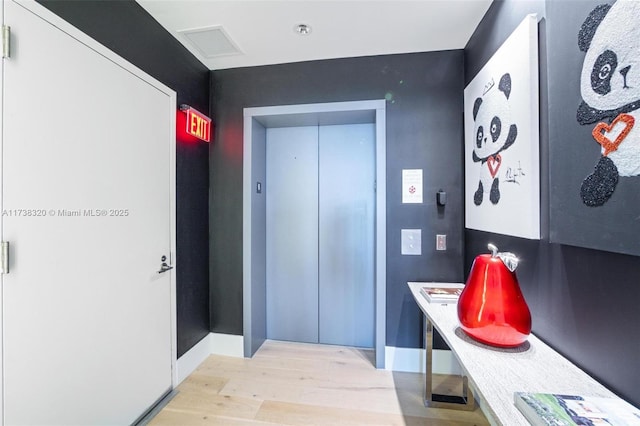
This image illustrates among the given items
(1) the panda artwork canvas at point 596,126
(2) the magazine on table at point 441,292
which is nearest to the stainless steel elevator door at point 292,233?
(2) the magazine on table at point 441,292

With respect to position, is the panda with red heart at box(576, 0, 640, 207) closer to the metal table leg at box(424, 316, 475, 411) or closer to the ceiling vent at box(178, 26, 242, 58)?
the metal table leg at box(424, 316, 475, 411)

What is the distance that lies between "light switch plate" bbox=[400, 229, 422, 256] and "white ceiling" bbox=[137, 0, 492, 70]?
1551 mm

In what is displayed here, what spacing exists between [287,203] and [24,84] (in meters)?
1.86

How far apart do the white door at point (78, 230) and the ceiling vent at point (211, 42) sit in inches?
24.1

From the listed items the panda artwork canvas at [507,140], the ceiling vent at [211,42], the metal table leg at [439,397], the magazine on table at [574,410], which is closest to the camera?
the magazine on table at [574,410]

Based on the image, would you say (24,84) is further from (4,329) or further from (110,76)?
(4,329)

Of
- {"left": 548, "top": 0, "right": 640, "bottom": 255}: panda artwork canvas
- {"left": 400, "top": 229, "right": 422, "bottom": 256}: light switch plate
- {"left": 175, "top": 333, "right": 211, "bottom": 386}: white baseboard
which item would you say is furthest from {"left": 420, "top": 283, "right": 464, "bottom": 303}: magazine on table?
{"left": 175, "top": 333, "right": 211, "bottom": 386}: white baseboard

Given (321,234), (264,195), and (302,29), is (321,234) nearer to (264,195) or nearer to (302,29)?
(264,195)

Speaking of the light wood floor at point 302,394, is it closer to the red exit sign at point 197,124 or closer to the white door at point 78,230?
the white door at point 78,230

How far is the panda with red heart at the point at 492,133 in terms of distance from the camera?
1.39 meters

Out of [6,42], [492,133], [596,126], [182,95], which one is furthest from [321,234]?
[6,42]

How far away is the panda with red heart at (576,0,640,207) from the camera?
748 millimetres
